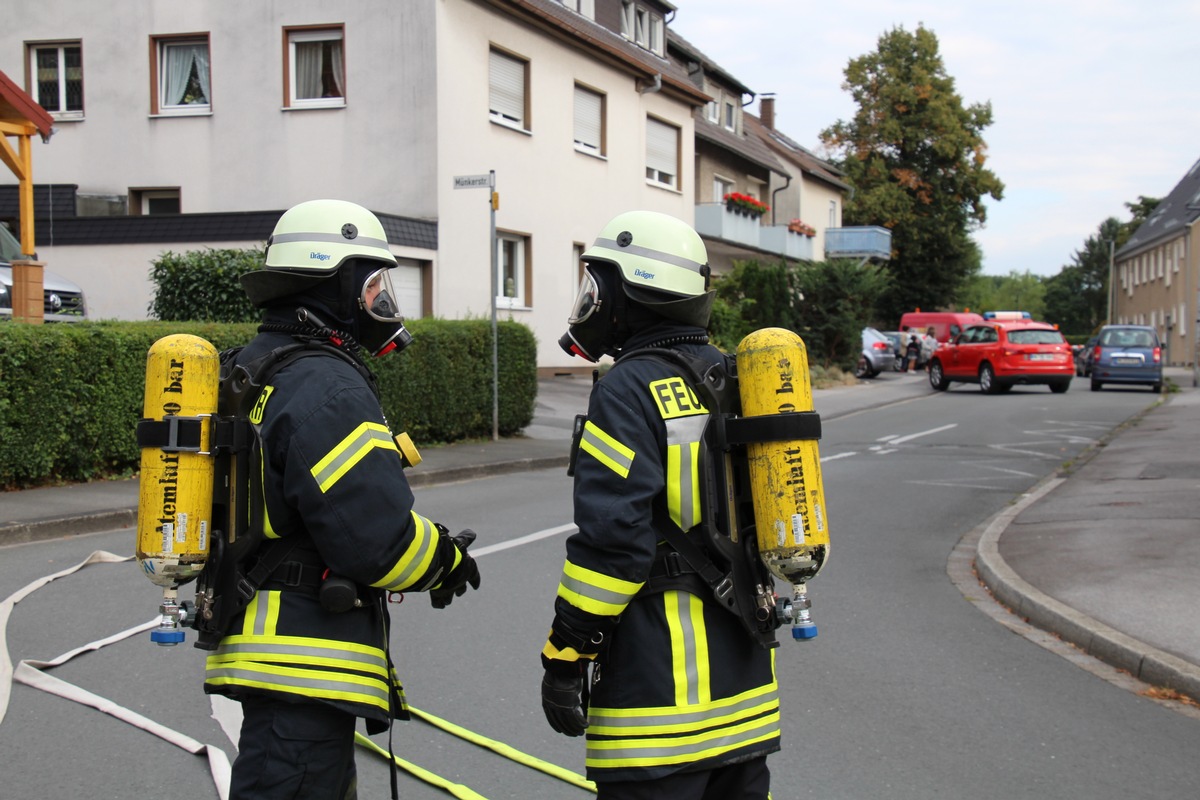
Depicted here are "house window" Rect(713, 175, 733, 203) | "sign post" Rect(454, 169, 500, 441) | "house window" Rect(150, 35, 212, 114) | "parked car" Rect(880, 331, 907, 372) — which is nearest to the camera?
"sign post" Rect(454, 169, 500, 441)

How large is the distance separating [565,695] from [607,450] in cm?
56

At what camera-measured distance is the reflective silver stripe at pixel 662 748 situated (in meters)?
2.52

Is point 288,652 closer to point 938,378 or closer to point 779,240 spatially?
point 938,378

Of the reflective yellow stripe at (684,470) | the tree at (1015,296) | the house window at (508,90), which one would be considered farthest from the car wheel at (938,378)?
the tree at (1015,296)

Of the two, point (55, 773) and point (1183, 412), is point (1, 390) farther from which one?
point (1183, 412)

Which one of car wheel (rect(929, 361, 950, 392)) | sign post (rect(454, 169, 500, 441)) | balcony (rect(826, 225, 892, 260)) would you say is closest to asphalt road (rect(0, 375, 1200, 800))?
sign post (rect(454, 169, 500, 441))

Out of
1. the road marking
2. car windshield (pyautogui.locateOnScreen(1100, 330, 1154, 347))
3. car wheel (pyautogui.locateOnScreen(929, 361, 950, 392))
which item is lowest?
the road marking

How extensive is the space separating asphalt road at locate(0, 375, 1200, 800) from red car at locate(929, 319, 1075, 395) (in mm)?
19031

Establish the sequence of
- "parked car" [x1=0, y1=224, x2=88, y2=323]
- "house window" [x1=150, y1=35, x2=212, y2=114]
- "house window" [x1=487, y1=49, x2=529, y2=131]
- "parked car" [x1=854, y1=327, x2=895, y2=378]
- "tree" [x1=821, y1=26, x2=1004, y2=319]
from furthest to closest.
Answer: "tree" [x1=821, y1=26, x2=1004, y2=319], "parked car" [x1=854, y1=327, x2=895, y2=378], "house window" [x1=487, y1=49, x2=529, y2=131], "house window" [x1=150, y1=35, x2=212, y2=114], "parked car" [x1=0, y1=224, x2=88, y2=323]

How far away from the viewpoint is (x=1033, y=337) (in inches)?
1045

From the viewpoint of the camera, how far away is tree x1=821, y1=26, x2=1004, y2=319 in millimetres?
51281

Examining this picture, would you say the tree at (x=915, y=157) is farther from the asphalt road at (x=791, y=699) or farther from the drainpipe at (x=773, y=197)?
the asphalt road at (x=791, y=699)

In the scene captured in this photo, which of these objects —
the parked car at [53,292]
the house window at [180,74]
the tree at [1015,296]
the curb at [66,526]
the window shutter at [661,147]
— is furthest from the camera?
the tree at [1015,296]

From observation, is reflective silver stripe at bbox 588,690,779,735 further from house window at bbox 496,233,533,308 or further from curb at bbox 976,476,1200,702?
house window at bbox 496,233,533,308
